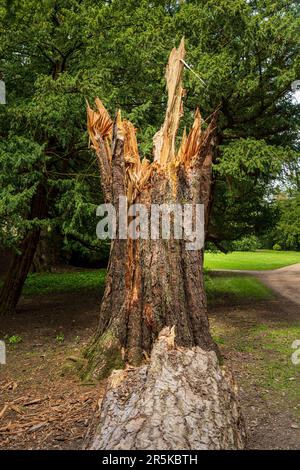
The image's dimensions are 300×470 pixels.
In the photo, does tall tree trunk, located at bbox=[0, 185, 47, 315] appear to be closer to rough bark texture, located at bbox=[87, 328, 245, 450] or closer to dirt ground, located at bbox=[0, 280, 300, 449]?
dirt ground, located at bbox=[0, 280, 300, 449]

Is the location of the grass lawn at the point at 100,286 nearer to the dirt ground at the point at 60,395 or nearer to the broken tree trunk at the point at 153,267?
the dirt ground at the point at 60,395

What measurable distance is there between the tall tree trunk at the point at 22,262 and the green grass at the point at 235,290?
190 inches

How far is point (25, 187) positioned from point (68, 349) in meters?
2.68

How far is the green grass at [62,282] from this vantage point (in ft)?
50.3

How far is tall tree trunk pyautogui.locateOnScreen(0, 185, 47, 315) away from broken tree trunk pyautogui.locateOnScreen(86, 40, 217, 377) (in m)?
3.60

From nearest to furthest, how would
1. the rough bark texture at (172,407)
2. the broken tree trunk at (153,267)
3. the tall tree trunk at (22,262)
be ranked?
the rough bark texture at (172,407) < the broken tree trunk at (153,267) < the tall tree trunk at (22,262)

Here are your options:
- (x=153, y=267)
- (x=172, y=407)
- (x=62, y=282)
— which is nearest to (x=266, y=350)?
(x=153, y=267)

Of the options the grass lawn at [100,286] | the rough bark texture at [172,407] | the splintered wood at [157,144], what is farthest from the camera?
the grass lawn at [100,286]

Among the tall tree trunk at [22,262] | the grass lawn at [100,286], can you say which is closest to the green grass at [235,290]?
the grass lawn at [100,286]

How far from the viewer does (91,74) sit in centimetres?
797

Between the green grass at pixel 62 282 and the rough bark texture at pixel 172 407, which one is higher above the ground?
the rough bark texture at pixel 172 407

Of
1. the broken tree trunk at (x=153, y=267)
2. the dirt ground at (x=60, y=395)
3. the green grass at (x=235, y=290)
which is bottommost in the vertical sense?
the green grass at (x=235, y=290)
